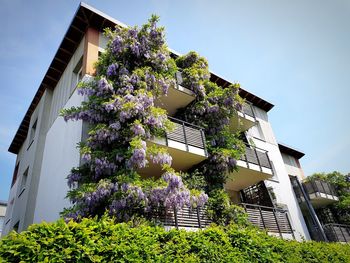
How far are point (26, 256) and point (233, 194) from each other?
13.0 m

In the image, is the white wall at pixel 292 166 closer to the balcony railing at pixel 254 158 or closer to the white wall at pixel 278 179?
the white wall at pixel 278 179

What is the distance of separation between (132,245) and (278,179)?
48.6ft

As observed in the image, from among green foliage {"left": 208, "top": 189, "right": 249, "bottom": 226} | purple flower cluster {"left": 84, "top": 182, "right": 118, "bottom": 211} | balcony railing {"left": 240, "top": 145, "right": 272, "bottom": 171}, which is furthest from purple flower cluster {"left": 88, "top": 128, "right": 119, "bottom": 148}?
balcony railing {"left": 240, "top": 145, "right": 272, "bottom": 171}

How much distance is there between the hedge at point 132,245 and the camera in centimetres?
423

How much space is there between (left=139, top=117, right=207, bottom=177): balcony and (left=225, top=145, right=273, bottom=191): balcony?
254cm

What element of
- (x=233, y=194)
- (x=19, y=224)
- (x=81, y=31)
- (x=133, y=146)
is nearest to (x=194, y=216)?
(x=133, y=146)

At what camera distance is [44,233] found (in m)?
4.47

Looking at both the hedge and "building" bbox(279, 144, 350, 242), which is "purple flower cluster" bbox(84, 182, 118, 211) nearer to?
the hedge

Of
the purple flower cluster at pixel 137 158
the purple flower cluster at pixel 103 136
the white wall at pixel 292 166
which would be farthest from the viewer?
the white wall at pixel 292 166

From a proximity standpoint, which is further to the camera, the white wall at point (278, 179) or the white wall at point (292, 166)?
the white wall at point (292, 166)

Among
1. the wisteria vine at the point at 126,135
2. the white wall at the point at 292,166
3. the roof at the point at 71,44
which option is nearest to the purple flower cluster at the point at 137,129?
the wisteria vine at the point at 126,135

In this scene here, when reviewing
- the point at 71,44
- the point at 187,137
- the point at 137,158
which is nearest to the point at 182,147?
the point at 187,137

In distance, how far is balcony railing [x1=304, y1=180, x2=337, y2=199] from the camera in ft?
62.2

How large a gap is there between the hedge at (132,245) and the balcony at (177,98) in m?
7.25
